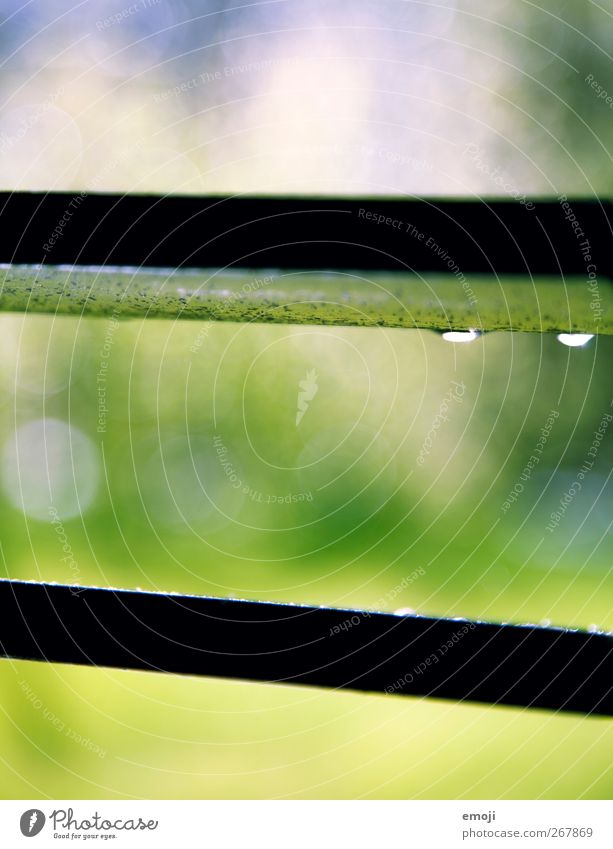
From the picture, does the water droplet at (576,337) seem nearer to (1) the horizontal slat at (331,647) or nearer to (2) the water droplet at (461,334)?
(2) the water droplet at (461,334)

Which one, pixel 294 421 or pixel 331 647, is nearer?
pixel 331 647

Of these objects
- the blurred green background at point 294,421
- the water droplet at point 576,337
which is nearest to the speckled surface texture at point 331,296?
the water droplet at point 576,337

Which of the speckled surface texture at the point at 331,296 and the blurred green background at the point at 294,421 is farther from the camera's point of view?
the blurred green background at the point at 294,421

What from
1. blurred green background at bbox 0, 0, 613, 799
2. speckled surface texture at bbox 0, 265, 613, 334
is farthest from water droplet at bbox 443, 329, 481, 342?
blurred green background at bbox 0, 0, 613, 799

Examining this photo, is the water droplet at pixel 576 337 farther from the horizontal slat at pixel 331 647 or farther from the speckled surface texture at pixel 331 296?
the horizontal slat at pixel 331 647

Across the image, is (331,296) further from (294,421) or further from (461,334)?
(294,421)

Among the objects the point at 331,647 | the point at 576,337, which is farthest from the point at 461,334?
the point at 331,647

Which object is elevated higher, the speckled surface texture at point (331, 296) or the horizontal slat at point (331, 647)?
the speckled surface texture at point (331, 296)

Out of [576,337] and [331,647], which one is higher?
[576,337]

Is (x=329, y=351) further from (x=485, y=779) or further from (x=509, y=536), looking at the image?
(x=485, y=779)
